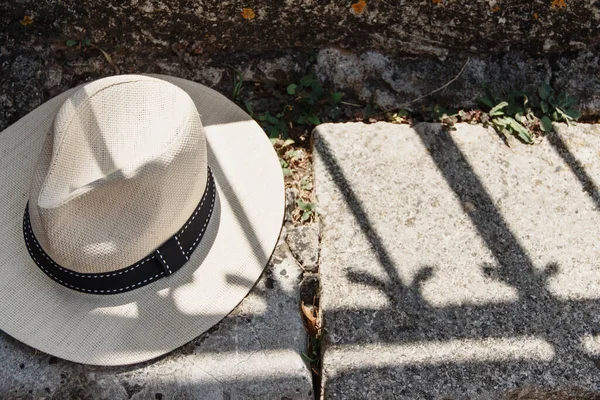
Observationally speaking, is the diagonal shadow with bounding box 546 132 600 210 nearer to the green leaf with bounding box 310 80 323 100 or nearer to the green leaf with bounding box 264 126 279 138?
the green leaf with bounding box 310 80 323 100

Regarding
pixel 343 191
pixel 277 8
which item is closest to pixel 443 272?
pixel 343 191

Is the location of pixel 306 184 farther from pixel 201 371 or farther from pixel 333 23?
pixel 201 371

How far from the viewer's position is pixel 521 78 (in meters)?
3.04

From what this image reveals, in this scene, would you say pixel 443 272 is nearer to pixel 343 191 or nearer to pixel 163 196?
pixel 343 191

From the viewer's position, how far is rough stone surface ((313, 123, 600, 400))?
7.97ft

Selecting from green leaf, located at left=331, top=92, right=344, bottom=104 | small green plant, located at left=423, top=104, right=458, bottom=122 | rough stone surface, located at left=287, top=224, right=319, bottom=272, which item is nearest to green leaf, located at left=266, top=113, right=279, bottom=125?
green leaf, located at left=331, top=92, right=344, bottom=104

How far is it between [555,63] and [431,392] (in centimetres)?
153

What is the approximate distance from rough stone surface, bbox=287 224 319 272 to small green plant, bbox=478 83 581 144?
891 mm

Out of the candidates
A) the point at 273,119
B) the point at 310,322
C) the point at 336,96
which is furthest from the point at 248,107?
Result: the point at 310,322

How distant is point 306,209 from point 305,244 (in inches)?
6.1

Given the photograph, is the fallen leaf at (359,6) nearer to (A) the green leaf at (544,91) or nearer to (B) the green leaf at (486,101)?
(B) the green leaf at (486,101)

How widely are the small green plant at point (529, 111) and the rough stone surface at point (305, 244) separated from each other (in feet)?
2.92

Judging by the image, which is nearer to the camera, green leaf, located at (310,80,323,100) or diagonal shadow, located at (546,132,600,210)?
diagonal shadow, located at (546,132,600,210)

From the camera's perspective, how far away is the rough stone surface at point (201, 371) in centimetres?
233
